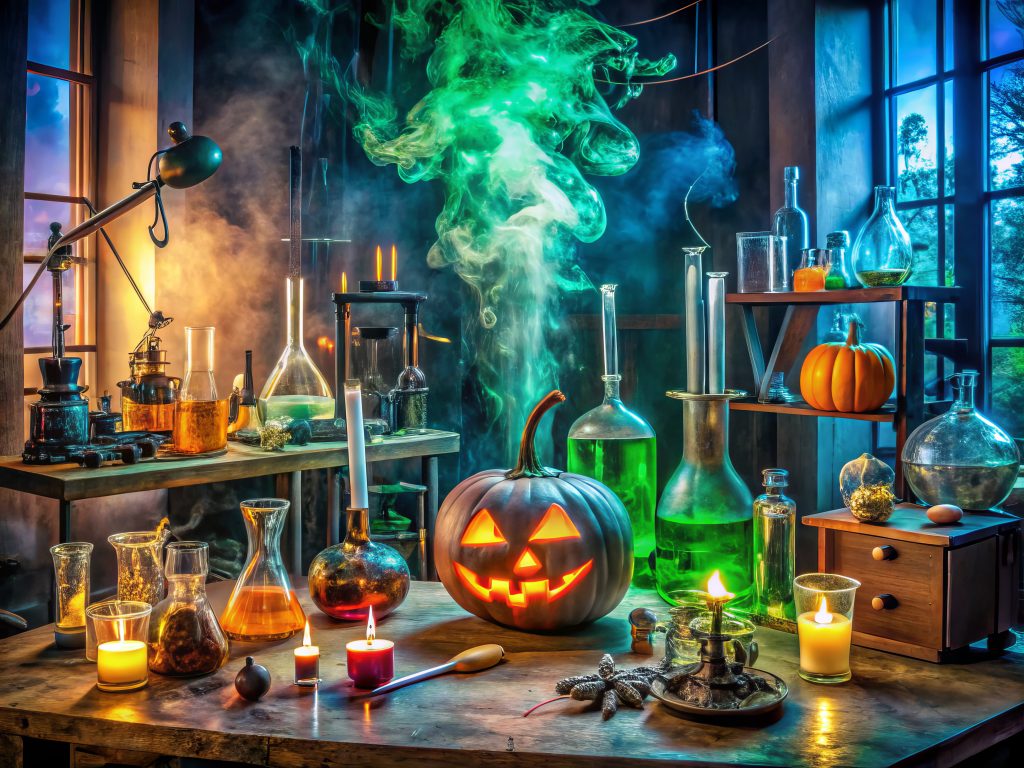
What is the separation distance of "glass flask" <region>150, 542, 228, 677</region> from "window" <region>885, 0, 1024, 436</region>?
7.86ft

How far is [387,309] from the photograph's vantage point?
4.54m

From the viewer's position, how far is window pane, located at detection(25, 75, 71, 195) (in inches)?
165

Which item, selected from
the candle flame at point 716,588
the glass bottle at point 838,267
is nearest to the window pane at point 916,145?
the glass bottle at point 838,267

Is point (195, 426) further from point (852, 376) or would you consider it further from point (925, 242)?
point (925, 242)

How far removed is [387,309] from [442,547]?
2730mm

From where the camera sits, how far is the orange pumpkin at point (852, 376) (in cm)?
232

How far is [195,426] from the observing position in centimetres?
308

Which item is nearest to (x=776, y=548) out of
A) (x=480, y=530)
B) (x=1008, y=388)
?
(x=480, y=530)

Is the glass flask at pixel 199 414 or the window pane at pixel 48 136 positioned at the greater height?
the window pane at pixel 48 136

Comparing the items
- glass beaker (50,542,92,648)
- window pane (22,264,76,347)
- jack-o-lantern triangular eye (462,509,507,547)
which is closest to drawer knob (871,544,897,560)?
jack-o-lantern triangular eye (462,509,507,547)

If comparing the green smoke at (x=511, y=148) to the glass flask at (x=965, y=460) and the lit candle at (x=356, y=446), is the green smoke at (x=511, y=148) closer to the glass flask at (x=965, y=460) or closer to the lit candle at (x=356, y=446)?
the glass flask at (x=965, y=460)

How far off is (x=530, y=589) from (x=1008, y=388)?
2.18m

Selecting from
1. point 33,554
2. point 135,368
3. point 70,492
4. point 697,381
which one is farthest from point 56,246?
point 697,381

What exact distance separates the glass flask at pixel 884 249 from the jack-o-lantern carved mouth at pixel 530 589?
115cm
